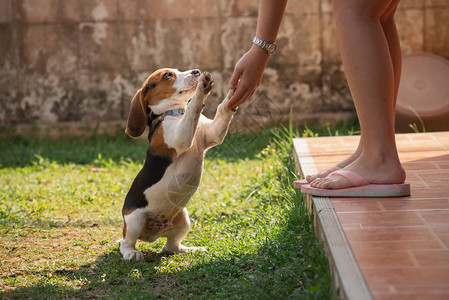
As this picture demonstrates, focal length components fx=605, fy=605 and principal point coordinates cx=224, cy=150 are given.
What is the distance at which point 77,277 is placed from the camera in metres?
3.08

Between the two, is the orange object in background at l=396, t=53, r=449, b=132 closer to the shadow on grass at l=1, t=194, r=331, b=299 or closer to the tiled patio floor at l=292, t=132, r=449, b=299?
the tiled patio floor at l=292, t=132, r=449, b=299

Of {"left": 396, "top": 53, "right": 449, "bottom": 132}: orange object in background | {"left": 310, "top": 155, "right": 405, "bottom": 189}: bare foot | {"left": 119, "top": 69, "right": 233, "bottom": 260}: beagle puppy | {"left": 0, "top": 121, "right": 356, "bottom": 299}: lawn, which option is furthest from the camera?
{"left": 396, "top": 53, "right": 449, "bottom": 132}: orange object in background

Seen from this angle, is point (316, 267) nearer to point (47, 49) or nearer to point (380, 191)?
point (380, 191)

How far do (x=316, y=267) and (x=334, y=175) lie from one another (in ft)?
2.04

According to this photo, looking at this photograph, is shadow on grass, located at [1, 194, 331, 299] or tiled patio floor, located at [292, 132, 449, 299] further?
shadow on grass, located at [1, 194, 331, 299]

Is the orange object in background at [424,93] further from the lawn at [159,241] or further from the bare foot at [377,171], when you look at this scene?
the bare foot at [377,171]

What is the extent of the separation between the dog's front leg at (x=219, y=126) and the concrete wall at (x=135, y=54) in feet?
12.5

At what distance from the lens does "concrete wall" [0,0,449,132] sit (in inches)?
281

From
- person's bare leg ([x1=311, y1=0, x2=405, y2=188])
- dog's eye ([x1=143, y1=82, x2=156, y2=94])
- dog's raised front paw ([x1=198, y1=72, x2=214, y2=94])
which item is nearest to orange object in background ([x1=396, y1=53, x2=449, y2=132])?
person's bare leg ([x1=311, y1=0, x2=405, y2=188])

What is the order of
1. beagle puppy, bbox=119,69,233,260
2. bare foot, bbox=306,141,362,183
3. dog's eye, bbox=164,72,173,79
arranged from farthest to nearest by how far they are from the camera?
dog's eye, bbox=164,72,173,79 → beagle puppy, bbox=119,69,233,260 → bare foot, bbox=306,141,362,183

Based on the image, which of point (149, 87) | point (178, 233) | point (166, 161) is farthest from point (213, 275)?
point (149, 87)

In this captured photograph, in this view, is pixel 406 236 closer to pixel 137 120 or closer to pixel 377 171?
pixel 377 171

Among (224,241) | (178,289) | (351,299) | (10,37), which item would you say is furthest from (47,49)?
(351,299)

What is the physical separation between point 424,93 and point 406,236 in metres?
4.47
